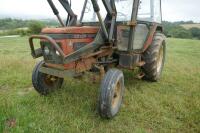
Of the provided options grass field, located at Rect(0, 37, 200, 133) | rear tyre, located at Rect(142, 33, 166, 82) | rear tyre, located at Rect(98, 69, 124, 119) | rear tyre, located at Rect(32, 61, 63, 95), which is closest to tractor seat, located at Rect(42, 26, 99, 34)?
rear tyre, located at Rect(32, 61, 63, 95)

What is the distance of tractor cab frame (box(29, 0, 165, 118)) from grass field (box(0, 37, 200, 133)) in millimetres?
274

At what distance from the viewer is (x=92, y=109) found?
490 centimetres

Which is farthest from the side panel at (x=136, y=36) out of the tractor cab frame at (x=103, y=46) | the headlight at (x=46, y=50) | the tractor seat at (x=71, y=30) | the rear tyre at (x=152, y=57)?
the headlight at (x=46, y=50)

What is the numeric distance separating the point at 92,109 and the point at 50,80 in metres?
1.26

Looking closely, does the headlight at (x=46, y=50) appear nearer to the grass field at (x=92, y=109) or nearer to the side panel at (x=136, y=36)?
the grass field at (x=92, y=109)

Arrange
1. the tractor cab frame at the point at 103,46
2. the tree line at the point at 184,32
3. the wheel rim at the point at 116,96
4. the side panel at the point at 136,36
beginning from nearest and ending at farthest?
the tractor cab frame at the point at 103,46, the wheel rim at the point at 116,96, the side panel at the point at 136,36, the tree line at the point at 184,32

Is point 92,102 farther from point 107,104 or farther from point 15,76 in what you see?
point 15,76

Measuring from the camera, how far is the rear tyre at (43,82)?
5.38 m

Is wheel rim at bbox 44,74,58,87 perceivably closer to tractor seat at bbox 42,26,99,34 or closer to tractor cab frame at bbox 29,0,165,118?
tractor cab frame at bbox 29,0,165,118

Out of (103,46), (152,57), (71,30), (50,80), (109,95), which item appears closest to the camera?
(109,95)

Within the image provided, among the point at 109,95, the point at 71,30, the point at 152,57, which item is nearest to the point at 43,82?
the point at 71,30

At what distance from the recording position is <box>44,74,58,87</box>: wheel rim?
556cm

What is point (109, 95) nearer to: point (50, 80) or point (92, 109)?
point (92, 109)

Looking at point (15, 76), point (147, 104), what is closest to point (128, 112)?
point (147, 104)
